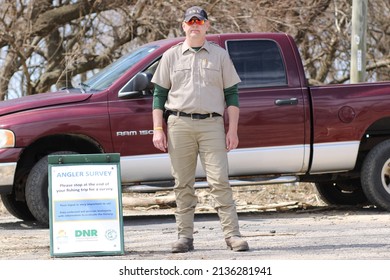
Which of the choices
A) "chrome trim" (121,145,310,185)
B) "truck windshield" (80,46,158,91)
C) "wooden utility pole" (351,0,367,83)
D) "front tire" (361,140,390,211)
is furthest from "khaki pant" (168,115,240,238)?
"wooden utility pole" (351,0,367,83)

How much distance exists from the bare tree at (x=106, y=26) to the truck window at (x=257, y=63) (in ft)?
16.9

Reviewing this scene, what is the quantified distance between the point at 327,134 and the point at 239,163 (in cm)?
102

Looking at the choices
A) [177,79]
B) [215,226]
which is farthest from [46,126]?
[177,79]

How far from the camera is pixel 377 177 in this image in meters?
11.2

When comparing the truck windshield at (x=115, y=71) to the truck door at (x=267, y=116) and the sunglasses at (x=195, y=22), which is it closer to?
the truck door at (x=267, y=116)

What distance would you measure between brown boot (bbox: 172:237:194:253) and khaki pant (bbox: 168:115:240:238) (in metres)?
0.06

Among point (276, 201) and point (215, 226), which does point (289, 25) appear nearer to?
point (276, 201)

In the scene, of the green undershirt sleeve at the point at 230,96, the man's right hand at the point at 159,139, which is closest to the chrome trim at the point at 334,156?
the green undershirt sleeve at the point at 230,96

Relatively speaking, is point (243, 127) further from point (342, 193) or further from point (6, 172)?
point (6, 172)

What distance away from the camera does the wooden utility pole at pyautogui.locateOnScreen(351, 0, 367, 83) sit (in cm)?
1395

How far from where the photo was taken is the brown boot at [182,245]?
8086 mm

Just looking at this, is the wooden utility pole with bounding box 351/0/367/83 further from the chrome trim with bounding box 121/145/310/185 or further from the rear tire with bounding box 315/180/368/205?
the chrome trim with bounding box 121/145/310/185

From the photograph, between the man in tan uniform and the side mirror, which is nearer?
the man in tan uniform
